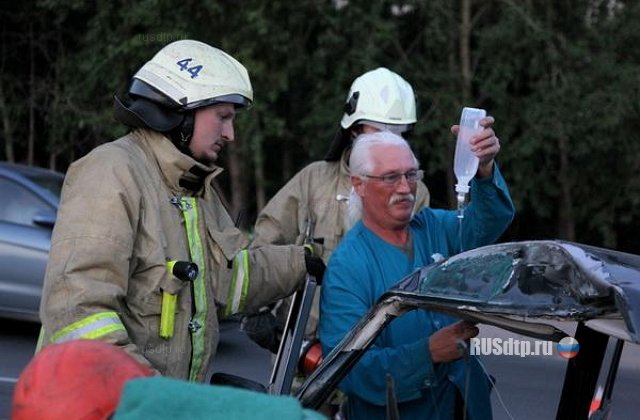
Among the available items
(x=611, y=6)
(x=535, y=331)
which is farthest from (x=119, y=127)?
(x=535, y=331)

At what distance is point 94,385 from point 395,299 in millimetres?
1250

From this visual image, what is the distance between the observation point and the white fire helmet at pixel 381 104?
4.54 metres

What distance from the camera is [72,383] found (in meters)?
1.75

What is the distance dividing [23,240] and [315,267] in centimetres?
561

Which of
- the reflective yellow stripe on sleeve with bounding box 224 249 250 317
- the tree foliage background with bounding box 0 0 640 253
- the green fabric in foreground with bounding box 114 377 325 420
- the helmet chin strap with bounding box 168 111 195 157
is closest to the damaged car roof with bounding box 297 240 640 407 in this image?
the reflective yellow stripe on sleeve with bounding box 224 249 250 317

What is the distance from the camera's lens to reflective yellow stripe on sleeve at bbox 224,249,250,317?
355 centimetres

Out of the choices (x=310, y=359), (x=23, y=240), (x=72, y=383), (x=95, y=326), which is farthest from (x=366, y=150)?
(x=23, y=240)

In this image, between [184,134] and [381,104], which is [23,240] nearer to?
[381,104]

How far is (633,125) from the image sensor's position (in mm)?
12992

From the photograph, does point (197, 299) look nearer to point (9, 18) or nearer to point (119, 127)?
point (119, 127)

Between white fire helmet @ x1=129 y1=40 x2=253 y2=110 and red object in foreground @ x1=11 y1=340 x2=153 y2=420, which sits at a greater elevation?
white fire helmet @ x1=129 y1=40 x2=253 y2=110

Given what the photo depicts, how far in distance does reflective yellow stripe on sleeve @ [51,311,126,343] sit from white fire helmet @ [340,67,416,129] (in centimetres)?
183

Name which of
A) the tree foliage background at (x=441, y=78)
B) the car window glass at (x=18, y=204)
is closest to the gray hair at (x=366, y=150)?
the car window glass at (x=18, y=204)

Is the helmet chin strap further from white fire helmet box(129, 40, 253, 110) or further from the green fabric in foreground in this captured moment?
the green fabric in foreground
